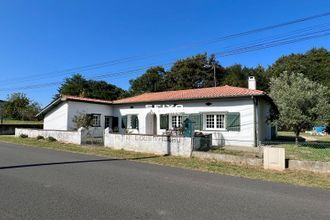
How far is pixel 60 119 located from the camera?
24.1 meters

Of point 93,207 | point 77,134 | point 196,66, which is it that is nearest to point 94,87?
point 196,66

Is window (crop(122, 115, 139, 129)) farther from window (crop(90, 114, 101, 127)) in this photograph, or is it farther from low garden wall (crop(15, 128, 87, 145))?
low garden wall (crop(15, 128, 87, 145))

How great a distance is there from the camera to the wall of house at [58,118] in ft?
76.9

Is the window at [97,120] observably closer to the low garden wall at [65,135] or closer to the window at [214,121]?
the low garden wall at [65,135]

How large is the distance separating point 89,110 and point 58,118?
2.80m

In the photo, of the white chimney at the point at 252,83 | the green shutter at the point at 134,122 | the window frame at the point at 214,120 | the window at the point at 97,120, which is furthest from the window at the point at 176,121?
the window at the point at 97,120

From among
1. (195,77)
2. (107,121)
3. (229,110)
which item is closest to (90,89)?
(195,77)

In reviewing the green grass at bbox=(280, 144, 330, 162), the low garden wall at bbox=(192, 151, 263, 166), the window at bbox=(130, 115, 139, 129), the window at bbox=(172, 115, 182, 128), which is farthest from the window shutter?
the green grass at bbox=(280, 144, 330, 162)

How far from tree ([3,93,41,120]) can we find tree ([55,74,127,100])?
288 inches

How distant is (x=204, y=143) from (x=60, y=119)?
47.0ft

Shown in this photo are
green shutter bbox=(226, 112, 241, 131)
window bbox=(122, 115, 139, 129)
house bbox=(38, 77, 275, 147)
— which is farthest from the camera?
window bbox=(122, 115, 139, 129)

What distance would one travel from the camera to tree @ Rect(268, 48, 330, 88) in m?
41.6

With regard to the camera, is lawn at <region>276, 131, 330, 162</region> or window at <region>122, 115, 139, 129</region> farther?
window at <region>122, 115, 139, 129</region>

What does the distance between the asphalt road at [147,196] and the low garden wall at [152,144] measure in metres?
4.60
